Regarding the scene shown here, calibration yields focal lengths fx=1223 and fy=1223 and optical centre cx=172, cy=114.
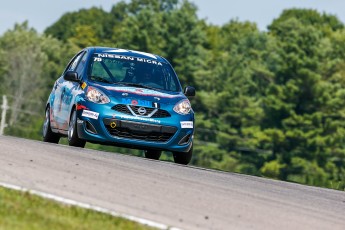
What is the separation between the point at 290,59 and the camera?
4011 inches

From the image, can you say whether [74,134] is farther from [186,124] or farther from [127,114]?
[186,124]

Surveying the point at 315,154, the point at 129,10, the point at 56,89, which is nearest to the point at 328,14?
the point at 129,10

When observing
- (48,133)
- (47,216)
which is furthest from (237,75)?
(47,216)

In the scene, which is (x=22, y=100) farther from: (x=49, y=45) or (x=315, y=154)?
(x=315, y=154)

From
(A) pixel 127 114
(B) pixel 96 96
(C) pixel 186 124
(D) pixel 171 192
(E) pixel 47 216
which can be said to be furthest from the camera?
(C) pixel 186 124

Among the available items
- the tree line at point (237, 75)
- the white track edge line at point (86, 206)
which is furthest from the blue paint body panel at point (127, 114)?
the tree line at point (237, 75)

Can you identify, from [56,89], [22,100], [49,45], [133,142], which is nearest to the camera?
[133,142]

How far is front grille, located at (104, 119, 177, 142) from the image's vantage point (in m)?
17.3

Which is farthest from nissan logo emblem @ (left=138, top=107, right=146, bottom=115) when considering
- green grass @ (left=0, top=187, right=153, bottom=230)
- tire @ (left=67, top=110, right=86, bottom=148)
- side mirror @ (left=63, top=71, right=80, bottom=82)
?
green grass @ (left=0, top=187, right=153, bottom=230)

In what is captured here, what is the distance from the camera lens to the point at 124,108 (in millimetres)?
17328

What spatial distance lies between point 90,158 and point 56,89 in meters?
5.02

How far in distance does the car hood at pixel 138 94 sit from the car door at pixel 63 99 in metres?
0.80

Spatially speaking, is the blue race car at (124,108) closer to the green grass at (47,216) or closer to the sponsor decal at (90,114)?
the sponsor decal at (90,114)

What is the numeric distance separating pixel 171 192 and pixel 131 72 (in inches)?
280
